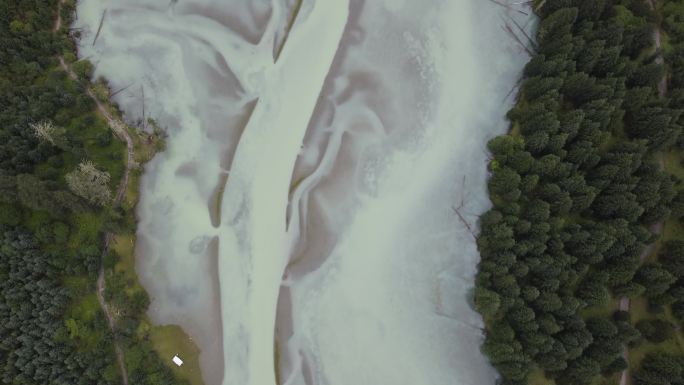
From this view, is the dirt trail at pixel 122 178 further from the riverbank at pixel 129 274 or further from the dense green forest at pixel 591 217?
the dense green forest at pixel 591 217

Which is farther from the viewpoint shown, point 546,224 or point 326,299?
point 326,299

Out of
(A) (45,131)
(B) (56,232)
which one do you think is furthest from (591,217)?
(A) (45,131)

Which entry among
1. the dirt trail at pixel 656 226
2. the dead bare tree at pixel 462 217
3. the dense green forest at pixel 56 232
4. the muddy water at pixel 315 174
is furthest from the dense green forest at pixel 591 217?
the dense green forest at pixel 56 232

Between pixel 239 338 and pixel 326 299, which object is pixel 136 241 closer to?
pixel 239 338

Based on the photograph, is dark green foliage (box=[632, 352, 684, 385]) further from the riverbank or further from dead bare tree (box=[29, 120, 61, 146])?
dead bare tree (box=[29, 120, 61, 146])

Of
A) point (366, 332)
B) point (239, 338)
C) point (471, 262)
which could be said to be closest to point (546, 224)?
point (471, 262)

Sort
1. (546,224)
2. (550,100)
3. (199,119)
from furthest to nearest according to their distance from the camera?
(199,119), (550,100), (546,224)
